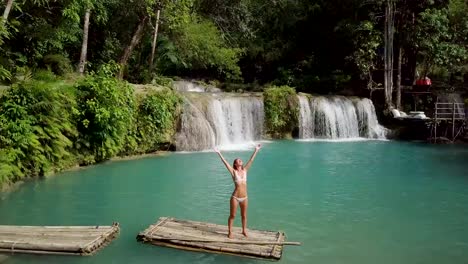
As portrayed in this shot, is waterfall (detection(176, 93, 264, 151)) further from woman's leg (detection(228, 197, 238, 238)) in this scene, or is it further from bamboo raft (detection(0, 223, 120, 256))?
woman's leg (detection(228, 197, 238, 238))

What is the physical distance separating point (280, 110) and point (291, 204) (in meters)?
13.4

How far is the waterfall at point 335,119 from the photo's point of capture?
25266mm

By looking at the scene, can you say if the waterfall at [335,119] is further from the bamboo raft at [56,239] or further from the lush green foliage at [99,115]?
the bamboo raft at [56,239]

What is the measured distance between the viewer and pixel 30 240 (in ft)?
25.5

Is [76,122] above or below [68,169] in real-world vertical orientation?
above

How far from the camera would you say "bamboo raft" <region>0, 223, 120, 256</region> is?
24.8 ft

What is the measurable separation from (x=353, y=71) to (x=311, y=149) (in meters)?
10.2

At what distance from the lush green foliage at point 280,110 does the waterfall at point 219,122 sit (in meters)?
0.42

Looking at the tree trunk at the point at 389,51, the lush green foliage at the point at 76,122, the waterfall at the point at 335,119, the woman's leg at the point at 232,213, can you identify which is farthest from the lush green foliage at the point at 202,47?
the woman's leg at the point at 232,213

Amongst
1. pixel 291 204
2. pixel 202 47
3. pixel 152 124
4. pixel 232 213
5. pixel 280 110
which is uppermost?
pixel 202 47

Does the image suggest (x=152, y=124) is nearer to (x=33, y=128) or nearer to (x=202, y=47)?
(x=33, y=128)

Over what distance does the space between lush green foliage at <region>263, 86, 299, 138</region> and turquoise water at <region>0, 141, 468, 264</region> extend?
645 cm

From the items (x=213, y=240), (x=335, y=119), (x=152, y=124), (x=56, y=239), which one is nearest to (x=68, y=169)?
(x=152, y=124)

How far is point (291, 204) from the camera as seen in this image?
1161 centimetres
